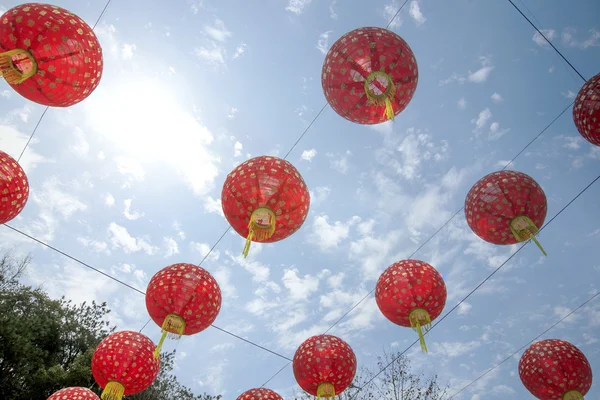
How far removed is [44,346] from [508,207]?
51.9ft

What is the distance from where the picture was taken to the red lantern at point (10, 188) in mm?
3717

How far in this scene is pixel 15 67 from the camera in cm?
307

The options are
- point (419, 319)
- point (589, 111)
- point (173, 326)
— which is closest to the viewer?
point (589, 111)

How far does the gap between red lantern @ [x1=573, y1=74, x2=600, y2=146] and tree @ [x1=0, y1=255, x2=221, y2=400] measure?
13.0 metres

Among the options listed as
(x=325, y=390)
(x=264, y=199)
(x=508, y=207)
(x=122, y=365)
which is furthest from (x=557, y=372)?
(x=122, y=365)

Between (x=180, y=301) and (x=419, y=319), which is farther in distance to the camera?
(x=419, y=319)

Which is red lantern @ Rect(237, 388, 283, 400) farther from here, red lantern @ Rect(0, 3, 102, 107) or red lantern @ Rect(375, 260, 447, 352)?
red lantern @ Rect(0, 3, 102, 107)

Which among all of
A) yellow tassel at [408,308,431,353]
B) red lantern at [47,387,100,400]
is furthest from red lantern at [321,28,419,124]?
red lantern at [47,387,100,400]

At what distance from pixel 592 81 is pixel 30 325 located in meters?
15.3

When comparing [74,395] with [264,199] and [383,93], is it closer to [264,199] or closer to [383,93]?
[264,199]

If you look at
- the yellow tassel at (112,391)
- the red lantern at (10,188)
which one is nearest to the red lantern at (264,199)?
the red lantern at (10,188)

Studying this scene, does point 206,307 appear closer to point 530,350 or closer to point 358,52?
point 358,52

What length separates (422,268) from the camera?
172 inches

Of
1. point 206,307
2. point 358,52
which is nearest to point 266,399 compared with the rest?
point 206,307
